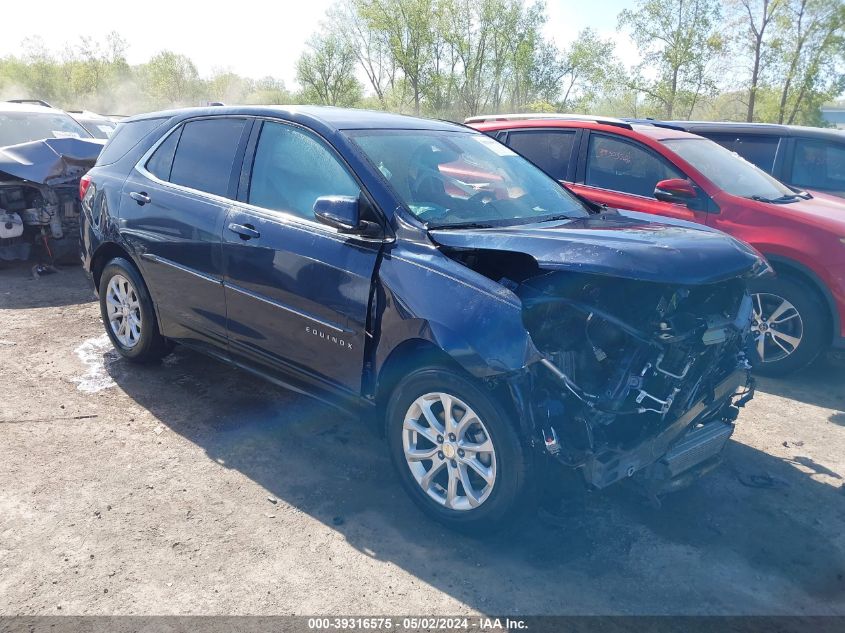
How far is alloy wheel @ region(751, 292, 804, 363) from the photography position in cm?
540

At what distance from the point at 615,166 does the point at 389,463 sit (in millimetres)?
3779

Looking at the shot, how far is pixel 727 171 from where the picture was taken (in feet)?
19.9

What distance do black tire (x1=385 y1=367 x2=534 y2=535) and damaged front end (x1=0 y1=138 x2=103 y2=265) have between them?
20.0ft

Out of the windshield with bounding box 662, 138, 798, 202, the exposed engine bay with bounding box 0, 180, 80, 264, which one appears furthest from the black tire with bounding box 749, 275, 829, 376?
the exposed engine bay with bounding box 0, 180, 80, 264

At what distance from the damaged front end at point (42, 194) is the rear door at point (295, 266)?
4656 mm

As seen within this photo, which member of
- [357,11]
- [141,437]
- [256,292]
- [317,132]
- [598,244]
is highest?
[357,11]

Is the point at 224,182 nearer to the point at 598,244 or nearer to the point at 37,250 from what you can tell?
the point at 598,244

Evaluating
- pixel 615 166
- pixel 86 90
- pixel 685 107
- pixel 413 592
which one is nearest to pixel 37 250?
pixel 615 166

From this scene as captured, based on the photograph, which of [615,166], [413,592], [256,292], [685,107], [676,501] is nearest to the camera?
[413,592]

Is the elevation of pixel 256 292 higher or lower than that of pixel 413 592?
higher

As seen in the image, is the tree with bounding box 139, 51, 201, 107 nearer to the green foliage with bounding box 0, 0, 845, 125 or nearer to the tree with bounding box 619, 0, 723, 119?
the green foliage with bounding box 0, 0, 845, 125

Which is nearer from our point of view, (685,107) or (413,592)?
(413,592)

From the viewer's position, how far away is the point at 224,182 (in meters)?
4.20

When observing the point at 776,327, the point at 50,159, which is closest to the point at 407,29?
the point at 50,159
